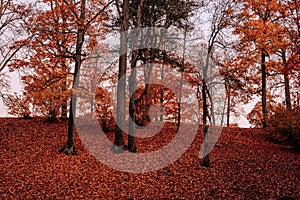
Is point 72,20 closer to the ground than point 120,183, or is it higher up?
higher up

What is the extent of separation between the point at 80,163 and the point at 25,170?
1.87 m

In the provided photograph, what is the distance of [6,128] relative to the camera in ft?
50.7

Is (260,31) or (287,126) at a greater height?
(260,31)

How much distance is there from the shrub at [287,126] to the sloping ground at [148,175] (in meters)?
0.59

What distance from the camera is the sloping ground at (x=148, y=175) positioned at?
8234mm

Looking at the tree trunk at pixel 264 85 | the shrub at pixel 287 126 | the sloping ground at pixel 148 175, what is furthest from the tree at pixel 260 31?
the sloping ground at pixel 148 175

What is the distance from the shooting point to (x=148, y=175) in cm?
956

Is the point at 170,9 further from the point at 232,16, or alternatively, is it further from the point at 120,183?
the point at 120,183

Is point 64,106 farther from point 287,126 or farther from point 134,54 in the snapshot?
point 287,126

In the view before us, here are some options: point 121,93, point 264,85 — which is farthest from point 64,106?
point 264,85

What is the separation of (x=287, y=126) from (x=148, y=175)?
723 cm

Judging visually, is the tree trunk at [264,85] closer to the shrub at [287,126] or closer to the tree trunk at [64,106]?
the shrub at [287,126]

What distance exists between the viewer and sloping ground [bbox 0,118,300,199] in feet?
27.0

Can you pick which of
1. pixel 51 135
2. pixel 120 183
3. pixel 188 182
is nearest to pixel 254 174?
pixel 188 182
